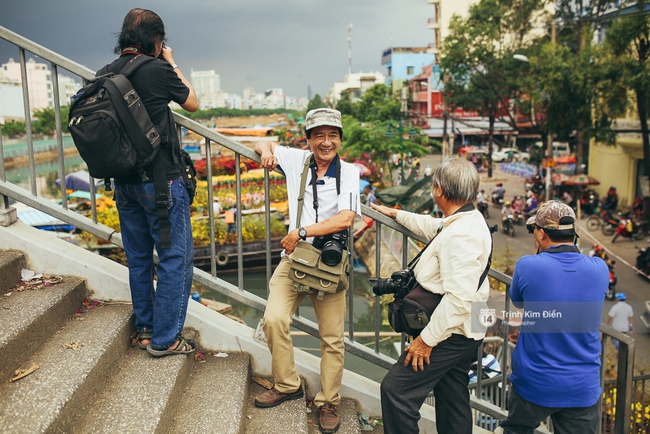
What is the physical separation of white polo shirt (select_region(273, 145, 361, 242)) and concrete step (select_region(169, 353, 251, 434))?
0.86 m

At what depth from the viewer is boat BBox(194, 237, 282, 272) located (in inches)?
614

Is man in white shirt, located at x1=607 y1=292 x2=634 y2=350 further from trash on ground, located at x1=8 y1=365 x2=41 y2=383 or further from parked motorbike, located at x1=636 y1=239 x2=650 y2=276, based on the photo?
trash on ground, located at x1=8 y1=365 x2=41 y2=383

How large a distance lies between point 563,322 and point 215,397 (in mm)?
1757

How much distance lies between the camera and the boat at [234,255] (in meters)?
15.6

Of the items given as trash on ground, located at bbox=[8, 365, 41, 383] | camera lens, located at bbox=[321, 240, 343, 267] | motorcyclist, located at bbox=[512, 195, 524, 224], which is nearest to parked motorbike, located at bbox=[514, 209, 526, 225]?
motorcyclist, located at bbox=[512, 195, 524, 224]

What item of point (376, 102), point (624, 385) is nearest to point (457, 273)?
point (624, 385)

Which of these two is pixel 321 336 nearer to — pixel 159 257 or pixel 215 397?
pixel 215 397

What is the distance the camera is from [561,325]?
2502mm

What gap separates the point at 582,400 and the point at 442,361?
71cm

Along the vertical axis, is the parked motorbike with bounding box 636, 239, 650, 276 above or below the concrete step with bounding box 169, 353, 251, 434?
below

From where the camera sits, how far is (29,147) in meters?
3.00

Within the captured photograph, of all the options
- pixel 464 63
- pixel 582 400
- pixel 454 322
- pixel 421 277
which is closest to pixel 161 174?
pixel 421 277

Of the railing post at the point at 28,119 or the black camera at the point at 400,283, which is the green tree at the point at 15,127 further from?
the black camera at the point at 400,283

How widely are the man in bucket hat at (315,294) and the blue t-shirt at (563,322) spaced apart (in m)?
0.96
